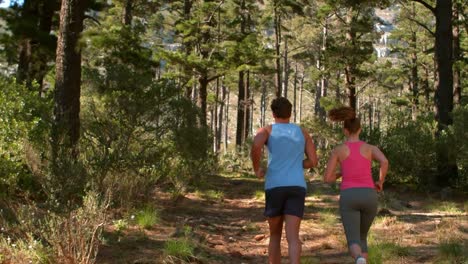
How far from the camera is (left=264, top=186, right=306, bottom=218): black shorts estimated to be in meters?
4.20

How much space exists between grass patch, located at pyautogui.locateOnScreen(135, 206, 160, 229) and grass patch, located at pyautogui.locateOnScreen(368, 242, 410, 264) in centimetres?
301

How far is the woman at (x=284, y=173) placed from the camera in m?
4.21

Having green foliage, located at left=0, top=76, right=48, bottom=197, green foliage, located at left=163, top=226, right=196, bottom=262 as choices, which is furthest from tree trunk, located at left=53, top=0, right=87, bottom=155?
green foliage, located at left=163, top=226, right=196, bottom=262

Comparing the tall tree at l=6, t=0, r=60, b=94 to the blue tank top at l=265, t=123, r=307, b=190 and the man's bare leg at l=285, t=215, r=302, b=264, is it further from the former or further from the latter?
the man's bare leg at l=285, t=215, r=302, b=264

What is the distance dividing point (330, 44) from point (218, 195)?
482 inches

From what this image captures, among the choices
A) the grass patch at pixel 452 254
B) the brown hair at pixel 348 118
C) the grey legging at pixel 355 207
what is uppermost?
the brown hair at pixel 348 118

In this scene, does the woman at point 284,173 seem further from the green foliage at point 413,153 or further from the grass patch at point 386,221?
the green foliage at point 413,153

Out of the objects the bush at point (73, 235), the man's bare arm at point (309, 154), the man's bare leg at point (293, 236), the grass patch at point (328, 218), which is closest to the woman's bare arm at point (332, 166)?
the man's bare arm at point (309, 154)

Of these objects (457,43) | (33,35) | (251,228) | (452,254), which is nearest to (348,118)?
(452,254)

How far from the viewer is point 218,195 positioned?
11008 millimetres

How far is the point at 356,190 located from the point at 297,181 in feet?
1.78

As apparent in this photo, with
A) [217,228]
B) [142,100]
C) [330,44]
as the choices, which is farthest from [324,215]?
[330,44]

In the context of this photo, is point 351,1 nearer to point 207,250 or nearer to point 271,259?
point 207,250

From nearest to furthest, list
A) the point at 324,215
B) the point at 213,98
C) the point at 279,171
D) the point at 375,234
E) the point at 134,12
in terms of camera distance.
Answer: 1. the point at 279,171
2. the point at 375,234
3. the point at 324,215
4. the point at 134,12
5. the point at 213,98
